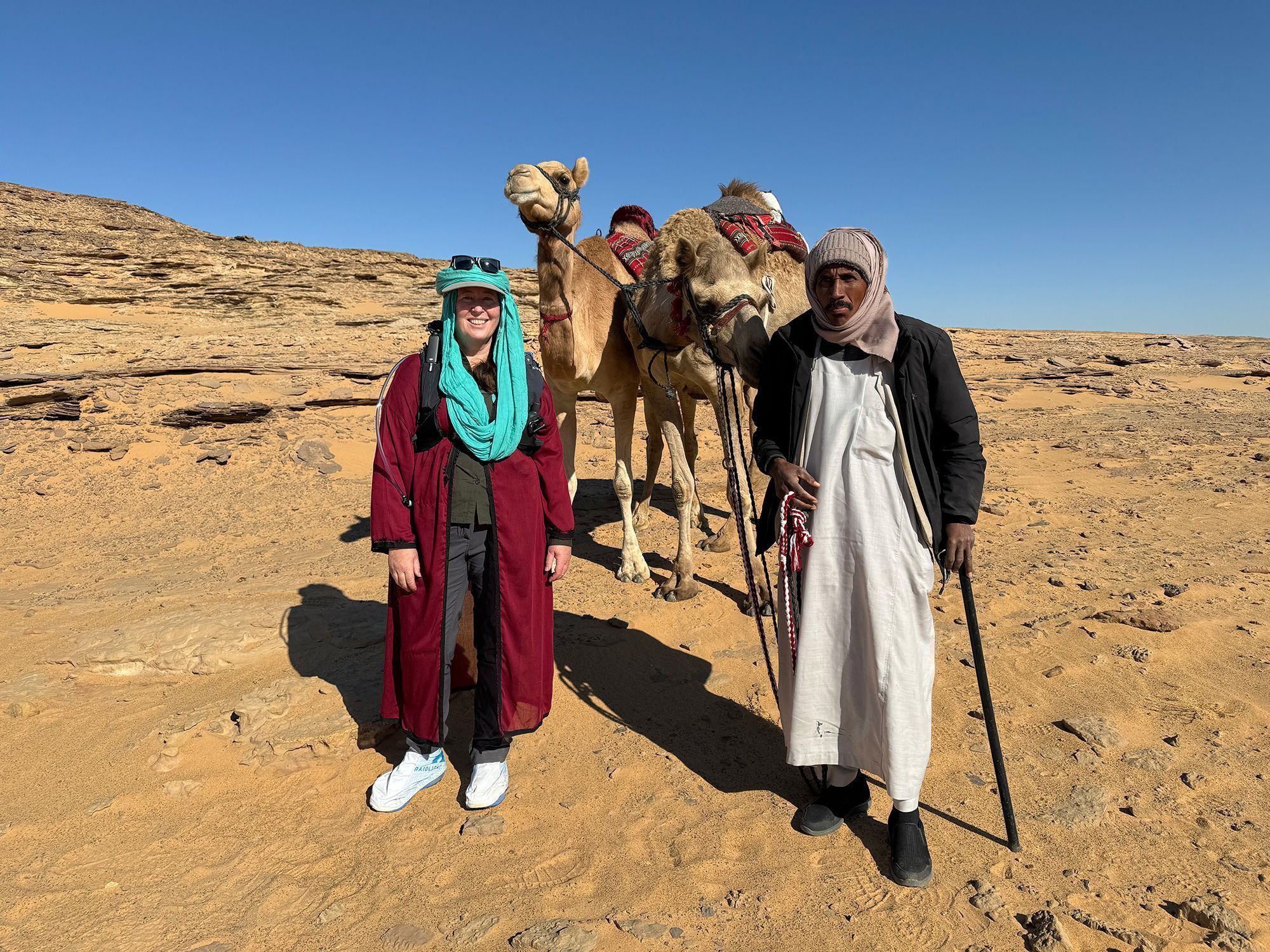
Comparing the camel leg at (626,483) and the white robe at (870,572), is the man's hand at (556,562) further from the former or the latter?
the camel leg at (626,483)

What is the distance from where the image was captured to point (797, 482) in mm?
2305

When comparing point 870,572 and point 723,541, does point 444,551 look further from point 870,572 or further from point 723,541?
point 723,541

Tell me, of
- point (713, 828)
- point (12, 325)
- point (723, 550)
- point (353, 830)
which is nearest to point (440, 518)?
point (353, 830)

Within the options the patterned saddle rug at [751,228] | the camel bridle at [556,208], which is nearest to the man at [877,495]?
the patterned saddle rug at [751,228]

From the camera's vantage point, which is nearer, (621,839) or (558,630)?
(621,839)

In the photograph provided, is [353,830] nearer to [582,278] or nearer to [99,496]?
[582,278]

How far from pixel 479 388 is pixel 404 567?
721 millimetres

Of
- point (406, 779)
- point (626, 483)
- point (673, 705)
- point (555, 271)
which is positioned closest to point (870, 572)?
point (673, 705)

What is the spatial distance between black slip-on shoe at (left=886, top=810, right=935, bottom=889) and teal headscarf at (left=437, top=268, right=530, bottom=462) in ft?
6.06

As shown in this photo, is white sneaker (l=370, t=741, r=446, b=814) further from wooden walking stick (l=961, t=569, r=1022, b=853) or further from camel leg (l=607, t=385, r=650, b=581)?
camel leg (l=607, t=385, r=650, b=581)

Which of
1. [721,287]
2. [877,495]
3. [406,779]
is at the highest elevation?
[721,287]

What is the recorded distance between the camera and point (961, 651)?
3.84m

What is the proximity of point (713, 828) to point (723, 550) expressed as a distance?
10.6ft

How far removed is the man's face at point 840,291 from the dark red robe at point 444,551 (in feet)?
3.62
